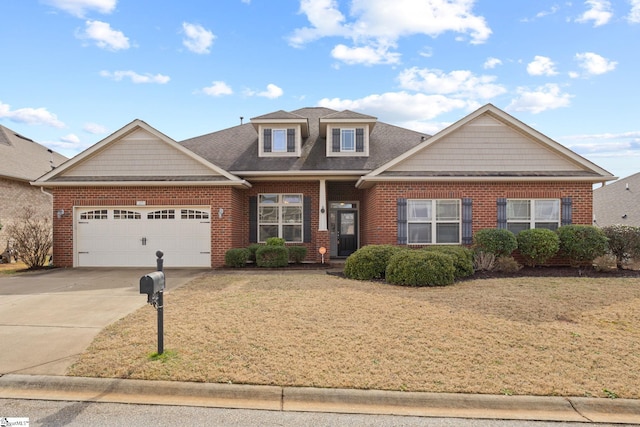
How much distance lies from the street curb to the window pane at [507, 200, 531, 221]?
10.2 meters

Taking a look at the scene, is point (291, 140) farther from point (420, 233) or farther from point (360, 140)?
point (420, 233)

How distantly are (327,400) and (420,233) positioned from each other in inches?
392

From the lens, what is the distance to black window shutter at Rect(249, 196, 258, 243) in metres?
15.1

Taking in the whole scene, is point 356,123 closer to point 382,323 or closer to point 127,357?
point 382,323

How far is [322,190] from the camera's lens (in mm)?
14586

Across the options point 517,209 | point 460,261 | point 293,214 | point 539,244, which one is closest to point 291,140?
point 293,214

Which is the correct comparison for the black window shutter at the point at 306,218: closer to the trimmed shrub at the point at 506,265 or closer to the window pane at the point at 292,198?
the window pane at the point at 292,198

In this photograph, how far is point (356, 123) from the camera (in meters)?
15.1

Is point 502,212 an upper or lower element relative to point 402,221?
upper

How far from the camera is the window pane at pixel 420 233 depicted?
43.6 ft

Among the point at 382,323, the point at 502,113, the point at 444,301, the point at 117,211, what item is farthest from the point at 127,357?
the point at 502,113

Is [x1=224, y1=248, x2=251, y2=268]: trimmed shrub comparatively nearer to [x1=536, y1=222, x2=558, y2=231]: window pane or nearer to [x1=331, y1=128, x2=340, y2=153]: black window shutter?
[x1=331, y1=128, x2=340, y2=153]: black window shutter

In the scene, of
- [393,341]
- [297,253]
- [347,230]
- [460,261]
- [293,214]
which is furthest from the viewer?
[347,230]

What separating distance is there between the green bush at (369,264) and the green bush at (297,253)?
3.43 metres
